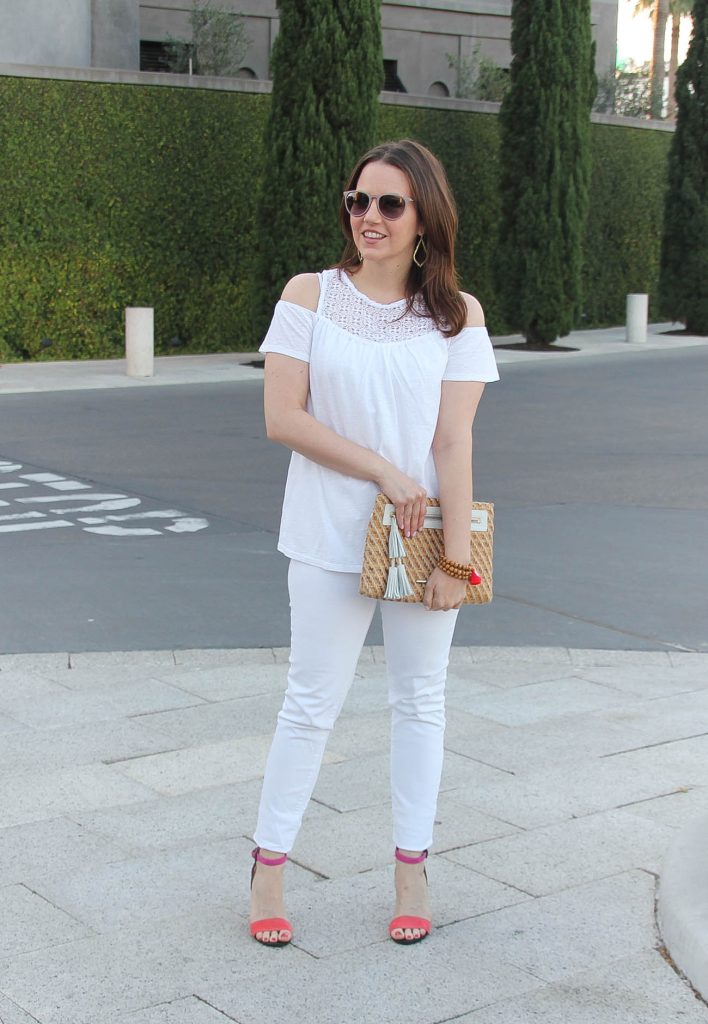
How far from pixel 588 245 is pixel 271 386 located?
22.9 metres

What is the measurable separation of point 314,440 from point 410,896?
3.85ft

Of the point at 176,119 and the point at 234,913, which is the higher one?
the point at 176,119

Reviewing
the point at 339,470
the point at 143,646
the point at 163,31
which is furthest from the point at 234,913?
the point at 163,31

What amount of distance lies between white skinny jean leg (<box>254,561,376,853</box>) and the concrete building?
2403 centimetres

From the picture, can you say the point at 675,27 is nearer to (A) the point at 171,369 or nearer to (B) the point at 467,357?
(A) the point at 171,369

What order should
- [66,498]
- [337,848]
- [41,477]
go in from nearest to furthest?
[337,848], [66,498], [41,477]

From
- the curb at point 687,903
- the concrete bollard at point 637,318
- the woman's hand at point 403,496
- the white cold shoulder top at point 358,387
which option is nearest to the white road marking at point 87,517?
the curb at point 687,903

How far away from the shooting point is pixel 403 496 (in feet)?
11.0

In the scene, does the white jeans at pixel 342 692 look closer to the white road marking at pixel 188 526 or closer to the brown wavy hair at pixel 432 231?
the brown wavy hair at pixel 432 231

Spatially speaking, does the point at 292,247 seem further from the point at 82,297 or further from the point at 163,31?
the point at 163,31

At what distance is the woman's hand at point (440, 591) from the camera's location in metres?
3.41

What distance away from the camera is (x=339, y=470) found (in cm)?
340

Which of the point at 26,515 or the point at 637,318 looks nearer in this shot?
the point at 26,515

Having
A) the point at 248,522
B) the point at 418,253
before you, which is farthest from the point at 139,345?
the point at 418,253
